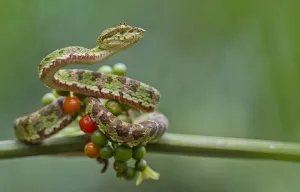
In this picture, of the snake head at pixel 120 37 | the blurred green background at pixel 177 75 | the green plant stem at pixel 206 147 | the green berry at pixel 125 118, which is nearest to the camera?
the snake head at pixel 120 37

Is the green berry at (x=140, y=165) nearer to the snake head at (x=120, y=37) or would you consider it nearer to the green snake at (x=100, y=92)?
the green snake at (x=100, y=92)

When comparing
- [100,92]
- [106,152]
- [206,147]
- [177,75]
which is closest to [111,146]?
[106,152]

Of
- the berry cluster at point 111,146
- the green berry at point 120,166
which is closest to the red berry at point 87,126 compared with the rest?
the berry cluster at point 111,146

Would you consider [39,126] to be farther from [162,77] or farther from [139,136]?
[162,77]

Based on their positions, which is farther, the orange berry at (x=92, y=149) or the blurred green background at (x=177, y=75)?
the blurred green background at (x=177, y=75)

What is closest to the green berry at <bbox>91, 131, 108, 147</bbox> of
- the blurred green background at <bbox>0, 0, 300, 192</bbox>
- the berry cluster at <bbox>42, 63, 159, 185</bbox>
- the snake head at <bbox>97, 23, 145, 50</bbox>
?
the berry cluster at <bbox>42, 63, 159, 185</bbox>
